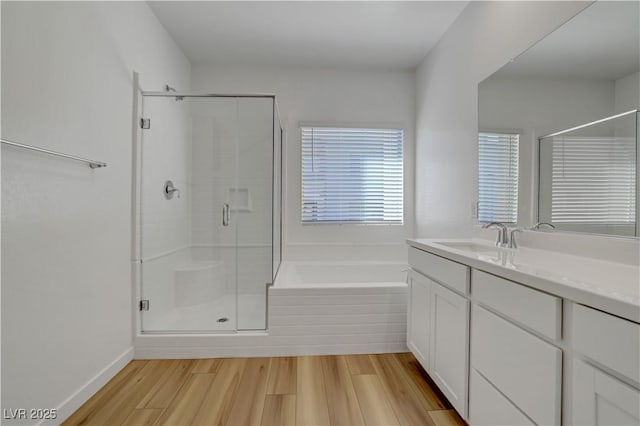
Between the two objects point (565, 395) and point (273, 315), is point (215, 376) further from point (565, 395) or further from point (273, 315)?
point (565, 395)

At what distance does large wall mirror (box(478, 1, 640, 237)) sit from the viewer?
1.22 metres

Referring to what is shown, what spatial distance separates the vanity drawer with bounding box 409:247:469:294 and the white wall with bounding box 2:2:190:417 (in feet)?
6.17

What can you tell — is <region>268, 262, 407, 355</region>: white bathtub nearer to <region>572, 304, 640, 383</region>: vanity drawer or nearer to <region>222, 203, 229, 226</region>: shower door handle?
<region>222, 203, 229, 226</region>: shower door handle

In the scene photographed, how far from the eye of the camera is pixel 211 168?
2.42 metres

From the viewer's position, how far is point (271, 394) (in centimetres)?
169

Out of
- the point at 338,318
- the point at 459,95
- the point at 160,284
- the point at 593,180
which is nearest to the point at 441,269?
the point at 593,180

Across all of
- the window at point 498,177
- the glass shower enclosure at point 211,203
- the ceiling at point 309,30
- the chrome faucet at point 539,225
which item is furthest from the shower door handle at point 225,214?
the chrome faucet at point 539,225

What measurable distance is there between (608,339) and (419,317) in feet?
3.85

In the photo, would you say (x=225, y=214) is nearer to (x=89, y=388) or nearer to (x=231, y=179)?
(x=231, y=179)

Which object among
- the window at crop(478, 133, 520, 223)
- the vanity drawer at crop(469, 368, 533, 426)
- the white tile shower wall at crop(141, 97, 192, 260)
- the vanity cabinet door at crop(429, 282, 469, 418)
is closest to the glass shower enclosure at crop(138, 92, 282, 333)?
the white tile shower wall at crop(141, 97, 192, 260)

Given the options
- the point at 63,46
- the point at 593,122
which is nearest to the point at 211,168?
the point at 63,46

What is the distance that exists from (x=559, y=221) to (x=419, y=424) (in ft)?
4.05

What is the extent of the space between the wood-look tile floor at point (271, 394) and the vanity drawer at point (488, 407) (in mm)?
281

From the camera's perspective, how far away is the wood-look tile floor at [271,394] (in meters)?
1.49
